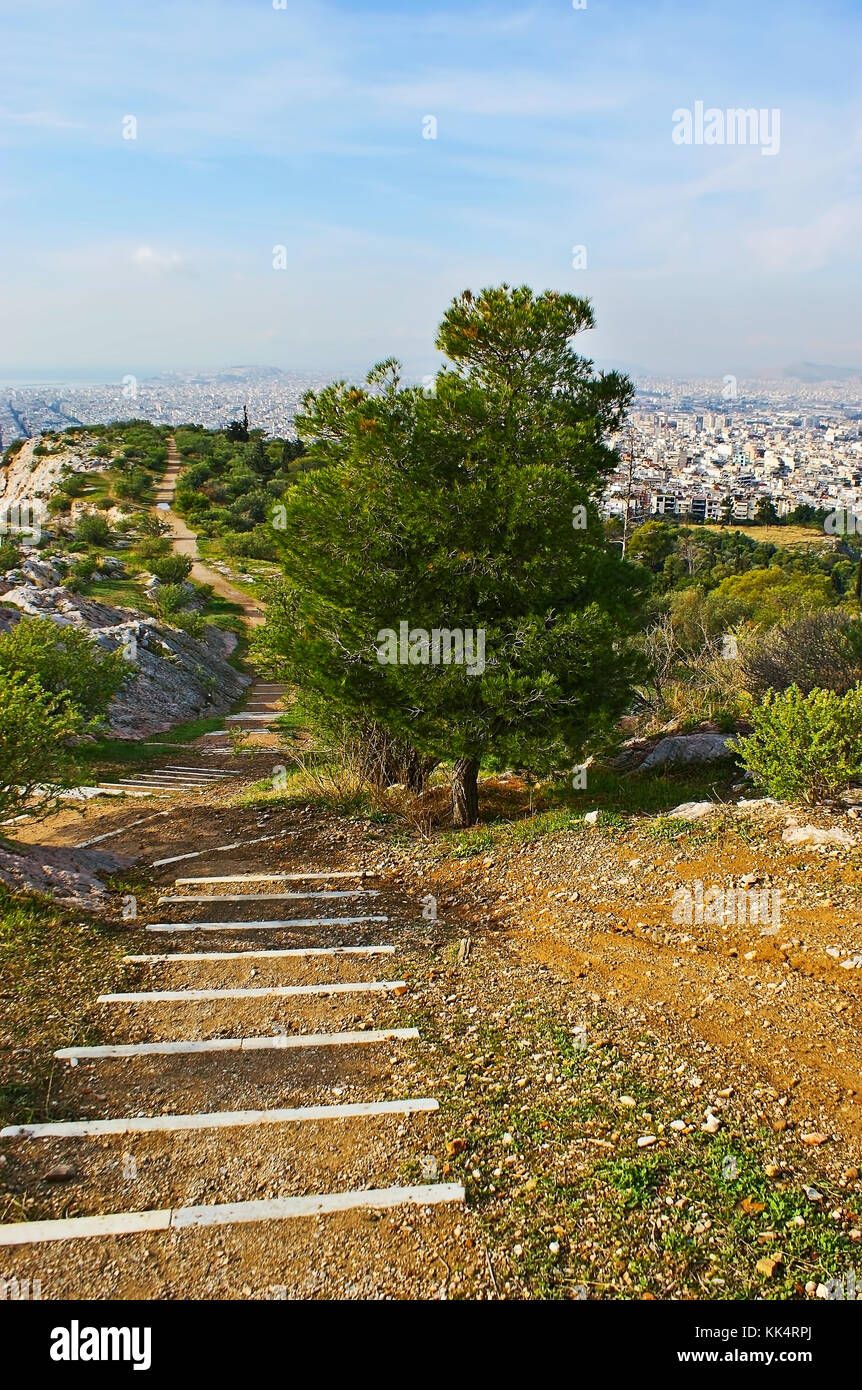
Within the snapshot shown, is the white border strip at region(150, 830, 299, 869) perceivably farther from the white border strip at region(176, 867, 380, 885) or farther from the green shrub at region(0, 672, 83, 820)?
the green shrub at region(0, 672, 83, 820)

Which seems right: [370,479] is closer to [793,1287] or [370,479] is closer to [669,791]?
[669,791]

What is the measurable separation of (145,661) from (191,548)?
775 inches

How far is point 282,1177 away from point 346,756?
26.2 feet

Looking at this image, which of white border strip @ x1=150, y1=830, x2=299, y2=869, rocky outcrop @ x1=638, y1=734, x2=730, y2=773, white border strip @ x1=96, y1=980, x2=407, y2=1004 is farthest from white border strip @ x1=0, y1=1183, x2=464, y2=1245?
rocky outcrop @ x1=638, y1=734, x2=730, y2=773

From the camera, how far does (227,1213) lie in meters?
3.24

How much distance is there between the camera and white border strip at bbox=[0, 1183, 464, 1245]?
10.2ft

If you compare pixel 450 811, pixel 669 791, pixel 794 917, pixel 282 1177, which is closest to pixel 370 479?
pixel 450 811

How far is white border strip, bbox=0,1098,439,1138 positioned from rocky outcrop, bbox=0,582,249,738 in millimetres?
14781

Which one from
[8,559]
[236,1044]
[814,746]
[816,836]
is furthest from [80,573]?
[816,836]

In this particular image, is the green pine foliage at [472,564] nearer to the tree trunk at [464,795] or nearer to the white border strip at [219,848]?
the tree trunk at [464,795]

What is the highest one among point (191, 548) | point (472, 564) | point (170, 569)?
point (191, 548)

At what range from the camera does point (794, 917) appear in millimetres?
5863

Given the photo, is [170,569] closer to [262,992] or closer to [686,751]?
[686,751]

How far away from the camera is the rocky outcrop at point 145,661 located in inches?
759
